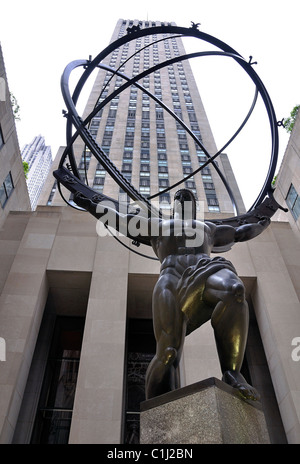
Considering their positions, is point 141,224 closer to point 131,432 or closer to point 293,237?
point 131,432

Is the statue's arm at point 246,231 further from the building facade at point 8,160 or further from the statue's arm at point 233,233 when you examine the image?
the building facade at point 8,160

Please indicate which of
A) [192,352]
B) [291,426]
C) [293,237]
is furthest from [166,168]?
[291,426]

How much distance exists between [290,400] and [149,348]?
5647mm

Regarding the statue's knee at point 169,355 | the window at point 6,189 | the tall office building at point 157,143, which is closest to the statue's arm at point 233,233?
the statue's knee at point 169,355

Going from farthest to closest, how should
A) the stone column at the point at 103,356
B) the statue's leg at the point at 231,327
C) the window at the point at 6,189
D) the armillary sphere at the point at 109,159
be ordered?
the window at the point at 6,189 < the stone column at the point at 103,356 < the armillary sphere at the point at 109,159 < the statue's leg at the point at 231,327

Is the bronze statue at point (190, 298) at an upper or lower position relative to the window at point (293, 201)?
upper

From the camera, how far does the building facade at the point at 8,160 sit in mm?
13086

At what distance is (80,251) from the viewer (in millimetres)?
12555

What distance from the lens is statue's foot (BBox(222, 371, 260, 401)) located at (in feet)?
9.85

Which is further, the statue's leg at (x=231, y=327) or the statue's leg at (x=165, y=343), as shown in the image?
the statue's leg at (x=165, y=343)

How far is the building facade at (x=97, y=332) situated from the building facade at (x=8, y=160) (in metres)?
0.95

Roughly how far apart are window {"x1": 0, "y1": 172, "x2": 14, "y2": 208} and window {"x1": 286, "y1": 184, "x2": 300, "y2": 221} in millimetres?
11879

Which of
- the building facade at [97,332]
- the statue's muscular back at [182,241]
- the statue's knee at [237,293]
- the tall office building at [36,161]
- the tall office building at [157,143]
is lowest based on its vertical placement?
the tall office building at [36,161]

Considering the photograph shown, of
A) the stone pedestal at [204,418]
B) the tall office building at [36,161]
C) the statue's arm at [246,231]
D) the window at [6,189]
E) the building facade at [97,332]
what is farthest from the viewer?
the tall office building at [36,161]
